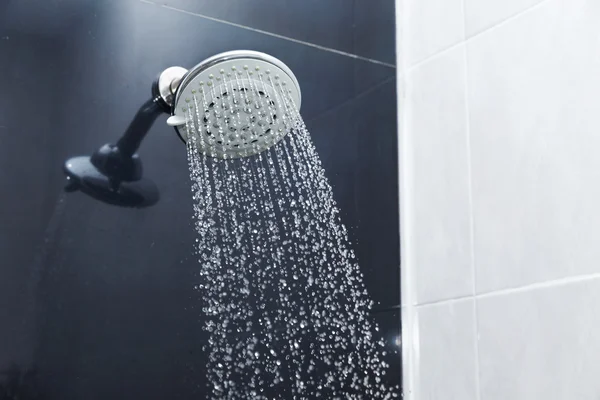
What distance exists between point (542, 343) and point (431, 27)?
60cm

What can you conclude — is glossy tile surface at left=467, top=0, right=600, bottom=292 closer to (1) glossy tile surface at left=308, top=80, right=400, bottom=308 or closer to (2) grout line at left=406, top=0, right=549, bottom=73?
(2) grout line at left=406, top=0, right=549, bottom=73

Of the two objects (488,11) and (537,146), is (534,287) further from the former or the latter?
(488,11)

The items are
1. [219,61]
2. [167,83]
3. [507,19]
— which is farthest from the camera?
[507,19]

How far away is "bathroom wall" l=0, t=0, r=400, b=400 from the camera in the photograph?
1.11 meters

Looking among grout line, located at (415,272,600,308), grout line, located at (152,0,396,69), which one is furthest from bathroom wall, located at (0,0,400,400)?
grout line, located at (415,272,600,308)

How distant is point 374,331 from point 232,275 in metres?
0.25

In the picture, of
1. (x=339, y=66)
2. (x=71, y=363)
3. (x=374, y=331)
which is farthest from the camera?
(x=339, y=66)

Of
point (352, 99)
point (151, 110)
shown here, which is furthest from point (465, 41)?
point (151, 110)

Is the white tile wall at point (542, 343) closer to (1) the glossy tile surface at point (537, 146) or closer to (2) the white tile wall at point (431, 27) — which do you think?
(1) the glossy tile surface at point (537, 146)

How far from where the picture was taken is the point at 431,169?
1.39 meters

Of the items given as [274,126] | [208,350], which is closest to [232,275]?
[208,350]

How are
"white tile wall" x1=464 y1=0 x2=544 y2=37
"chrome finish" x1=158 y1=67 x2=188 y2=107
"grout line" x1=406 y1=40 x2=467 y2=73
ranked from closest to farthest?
"chrome finish" x1=158 y1=67 x2=188 y2=107 → "white tile wall" x1=464 y1=0 x2=544 y2=37 → "grout line" x1=406 y1=40 x2=467 y2=73

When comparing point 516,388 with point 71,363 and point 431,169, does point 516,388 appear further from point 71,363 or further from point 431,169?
point 71,363

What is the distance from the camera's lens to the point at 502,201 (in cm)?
123
